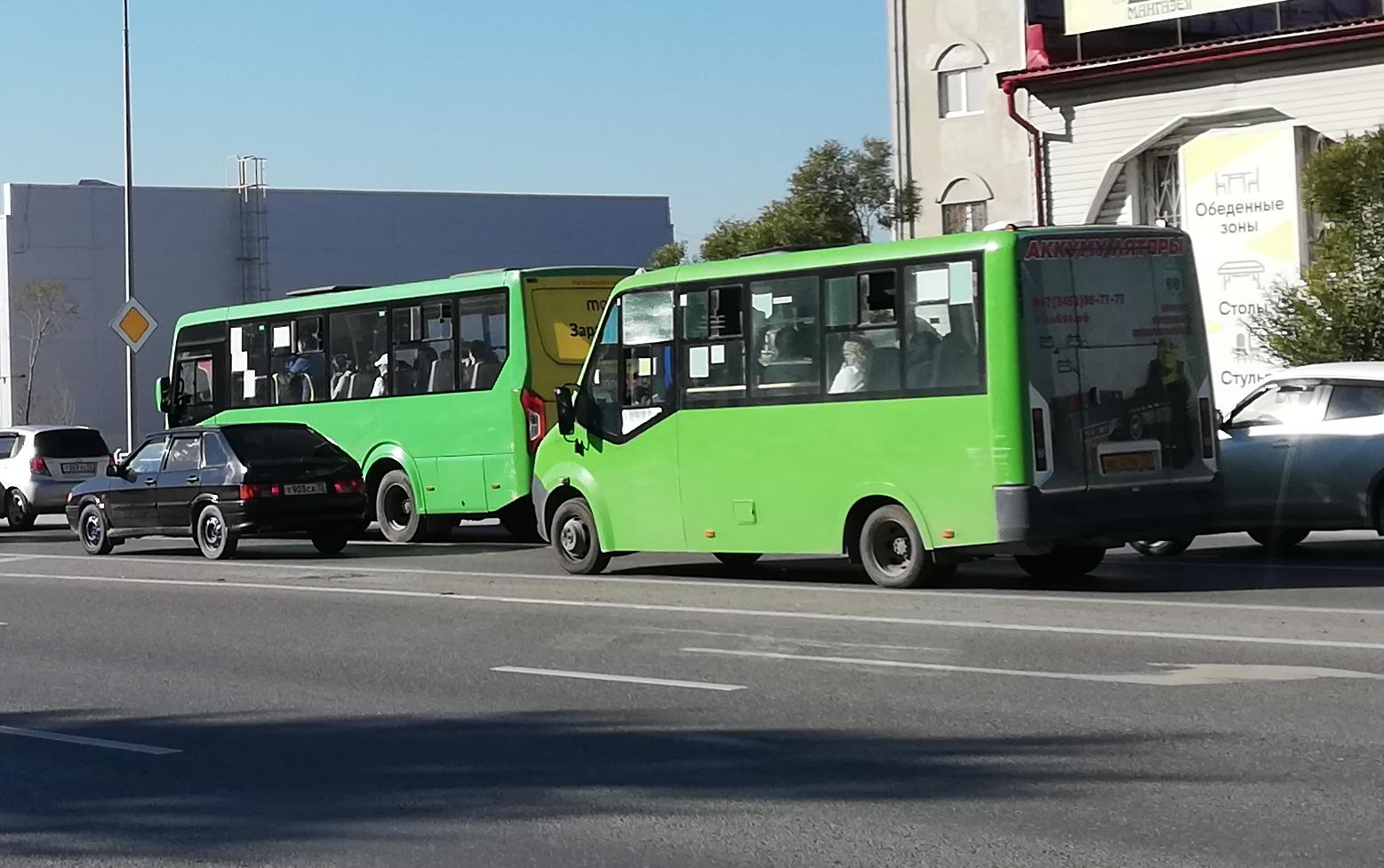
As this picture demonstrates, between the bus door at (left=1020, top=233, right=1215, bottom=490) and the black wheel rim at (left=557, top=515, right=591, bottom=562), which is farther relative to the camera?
the black wheel rim at (left=557, top=515, right=591, bottom=562)

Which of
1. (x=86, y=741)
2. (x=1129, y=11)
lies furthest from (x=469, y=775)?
(x=1129, y=11)

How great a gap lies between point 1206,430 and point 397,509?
1148cm

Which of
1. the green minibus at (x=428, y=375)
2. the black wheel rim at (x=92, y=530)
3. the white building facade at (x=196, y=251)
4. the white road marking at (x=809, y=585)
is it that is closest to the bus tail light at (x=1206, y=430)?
the white road marking at (x=809, y=585)

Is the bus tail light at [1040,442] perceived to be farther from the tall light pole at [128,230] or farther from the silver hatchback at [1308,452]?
the tall light pole at [128,230]

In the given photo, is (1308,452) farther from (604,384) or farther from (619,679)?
(619,679)

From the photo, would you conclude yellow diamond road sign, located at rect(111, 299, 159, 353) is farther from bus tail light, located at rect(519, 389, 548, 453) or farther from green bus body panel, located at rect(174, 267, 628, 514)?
bus tail light, located at rect(519, 389, 548, 453)

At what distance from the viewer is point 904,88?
4000 centimetres

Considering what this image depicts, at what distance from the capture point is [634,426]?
17.2 m

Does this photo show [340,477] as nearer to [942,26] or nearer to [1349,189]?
[1349,189]

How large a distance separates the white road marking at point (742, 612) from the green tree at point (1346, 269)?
12.8 meters

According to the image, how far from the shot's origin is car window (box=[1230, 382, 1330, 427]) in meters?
16.9

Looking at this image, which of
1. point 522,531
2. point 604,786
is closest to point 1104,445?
point 604,786

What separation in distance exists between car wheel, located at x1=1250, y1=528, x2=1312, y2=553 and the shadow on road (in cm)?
1016

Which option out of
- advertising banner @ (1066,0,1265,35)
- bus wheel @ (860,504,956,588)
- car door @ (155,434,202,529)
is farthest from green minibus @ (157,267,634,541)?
advertising banner @ (1066,0,1265,35)
